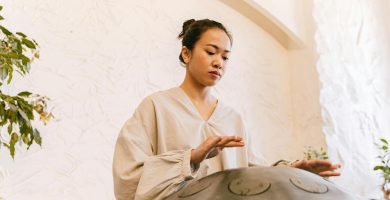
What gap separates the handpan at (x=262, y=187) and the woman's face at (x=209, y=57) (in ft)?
1.27

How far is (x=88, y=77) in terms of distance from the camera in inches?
108

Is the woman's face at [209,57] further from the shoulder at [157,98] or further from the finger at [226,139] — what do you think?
the finger at [226,139]

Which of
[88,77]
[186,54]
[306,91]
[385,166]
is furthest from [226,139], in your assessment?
[385,166]

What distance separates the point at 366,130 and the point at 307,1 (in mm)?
1077

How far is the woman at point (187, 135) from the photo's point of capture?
1245 mm

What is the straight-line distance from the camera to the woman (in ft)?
4.09

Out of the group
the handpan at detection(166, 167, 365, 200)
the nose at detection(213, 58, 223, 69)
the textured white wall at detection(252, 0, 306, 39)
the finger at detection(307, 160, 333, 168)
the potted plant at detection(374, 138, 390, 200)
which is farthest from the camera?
the textured white wall at detection(252, 0, 306, 39)

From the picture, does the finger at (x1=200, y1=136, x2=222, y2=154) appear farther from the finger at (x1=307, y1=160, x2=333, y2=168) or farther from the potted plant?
the potted plant

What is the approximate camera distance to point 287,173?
1.17 m

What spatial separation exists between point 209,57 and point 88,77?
139 centimetres

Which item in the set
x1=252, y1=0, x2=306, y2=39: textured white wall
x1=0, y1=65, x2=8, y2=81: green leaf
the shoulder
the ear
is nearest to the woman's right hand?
the shoulder

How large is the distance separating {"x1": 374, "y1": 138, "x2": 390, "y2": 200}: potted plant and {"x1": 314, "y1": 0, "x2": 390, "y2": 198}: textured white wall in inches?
2.9

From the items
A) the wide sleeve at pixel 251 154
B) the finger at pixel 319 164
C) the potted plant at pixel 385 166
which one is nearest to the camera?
the finger at pixel 319 164

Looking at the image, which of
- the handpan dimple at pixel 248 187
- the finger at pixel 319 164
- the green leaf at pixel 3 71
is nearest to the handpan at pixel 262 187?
the handpan dimple at pixel 248 187
